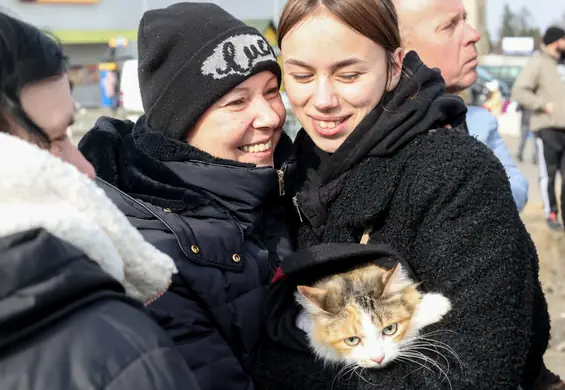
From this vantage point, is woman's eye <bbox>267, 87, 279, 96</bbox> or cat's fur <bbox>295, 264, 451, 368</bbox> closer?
cat's fur <bbox>295, 264, 451, 368</bbox>

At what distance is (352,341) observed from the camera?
2148 mm

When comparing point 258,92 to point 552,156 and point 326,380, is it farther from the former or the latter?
point 552,156

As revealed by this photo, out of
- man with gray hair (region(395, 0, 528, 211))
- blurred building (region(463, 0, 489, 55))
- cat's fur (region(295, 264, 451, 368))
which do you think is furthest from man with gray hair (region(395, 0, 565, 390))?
blurred building (region(463, 0, 489, 55))

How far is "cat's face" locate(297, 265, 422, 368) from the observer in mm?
2043

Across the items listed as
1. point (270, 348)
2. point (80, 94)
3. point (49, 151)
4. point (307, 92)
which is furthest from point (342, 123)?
point (80, 94)

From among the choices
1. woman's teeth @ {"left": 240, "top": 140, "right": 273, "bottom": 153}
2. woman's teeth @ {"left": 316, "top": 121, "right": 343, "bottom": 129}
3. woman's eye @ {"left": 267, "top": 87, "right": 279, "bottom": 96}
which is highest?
woman's eye @ {"left": 267, "top": 87, "right": 279, "bottom": 96}

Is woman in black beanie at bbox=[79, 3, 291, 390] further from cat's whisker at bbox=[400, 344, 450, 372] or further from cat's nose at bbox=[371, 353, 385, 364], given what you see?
cat's whisker at bbox=[400, 344, 450, 372]

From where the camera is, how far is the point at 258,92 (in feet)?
7.79

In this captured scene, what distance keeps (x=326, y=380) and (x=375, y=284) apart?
35cm

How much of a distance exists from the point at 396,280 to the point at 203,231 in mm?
617

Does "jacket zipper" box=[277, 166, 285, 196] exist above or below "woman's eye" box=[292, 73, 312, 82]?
below

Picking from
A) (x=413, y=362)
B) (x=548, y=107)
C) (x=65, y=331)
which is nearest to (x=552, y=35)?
(x=548, y=107)

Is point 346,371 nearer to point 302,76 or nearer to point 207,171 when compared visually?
point 207,171

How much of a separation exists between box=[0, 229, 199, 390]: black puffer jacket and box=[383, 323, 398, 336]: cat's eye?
45.5 inches
